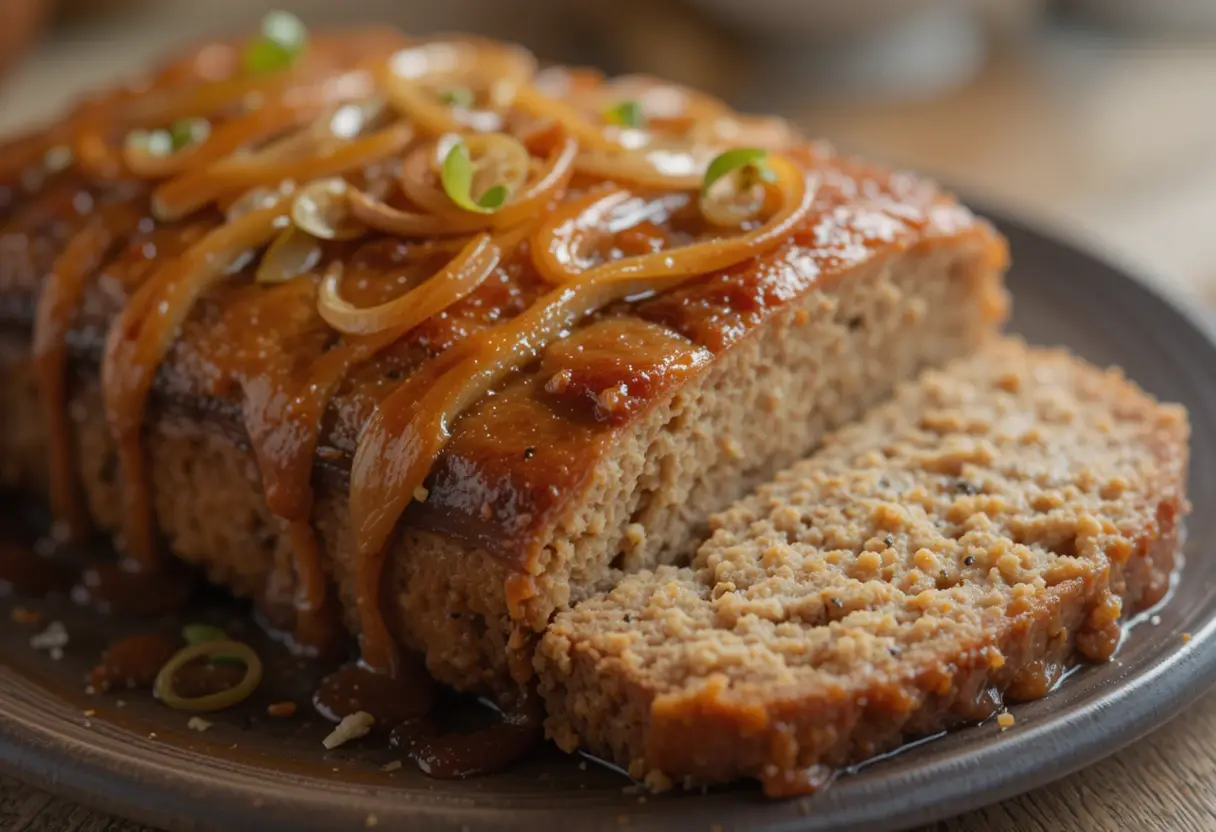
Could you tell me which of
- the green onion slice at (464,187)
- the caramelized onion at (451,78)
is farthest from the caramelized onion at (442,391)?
the caramelized onion at (451,78)

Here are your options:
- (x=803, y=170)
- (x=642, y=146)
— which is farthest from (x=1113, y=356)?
(x=642, y=146)

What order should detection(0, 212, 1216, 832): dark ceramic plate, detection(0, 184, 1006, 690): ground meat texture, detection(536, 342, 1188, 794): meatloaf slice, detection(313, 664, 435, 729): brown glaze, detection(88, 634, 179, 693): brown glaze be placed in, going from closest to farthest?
detection(0, 212, 1216, 832): dark ceramic plate → detection(536, 342, 1188, 794): meatloaf slice → detection(0, 184, 1006, 690): ground meat texture → detection(313, 664, 435, 729): brown glaze → detection(88, 634, 179, 693): brown glaze

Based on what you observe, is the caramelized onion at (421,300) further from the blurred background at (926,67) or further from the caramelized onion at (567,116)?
the blurred background at (926,67)

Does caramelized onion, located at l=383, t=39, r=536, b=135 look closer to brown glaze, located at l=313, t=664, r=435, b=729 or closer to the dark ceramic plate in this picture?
brown glaze, located at l=313, t=664, r=435, b=729

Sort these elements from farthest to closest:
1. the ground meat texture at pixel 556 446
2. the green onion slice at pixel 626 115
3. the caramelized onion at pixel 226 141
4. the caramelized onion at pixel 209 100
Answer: the caramelized onion at pixel 209 100 < the green onion slice at pixel 626 115 < the caramelized onion at pixel 226 141 < the ground meat texture at pixel 556 446

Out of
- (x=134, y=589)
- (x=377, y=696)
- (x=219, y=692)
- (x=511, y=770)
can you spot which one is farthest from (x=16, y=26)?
(x=511, y=770)

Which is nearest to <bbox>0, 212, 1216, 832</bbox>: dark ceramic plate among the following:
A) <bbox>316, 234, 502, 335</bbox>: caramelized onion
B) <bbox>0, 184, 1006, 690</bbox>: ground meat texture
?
<bbox>0, 184, 1006, 690</bbox>: ground meat texture
